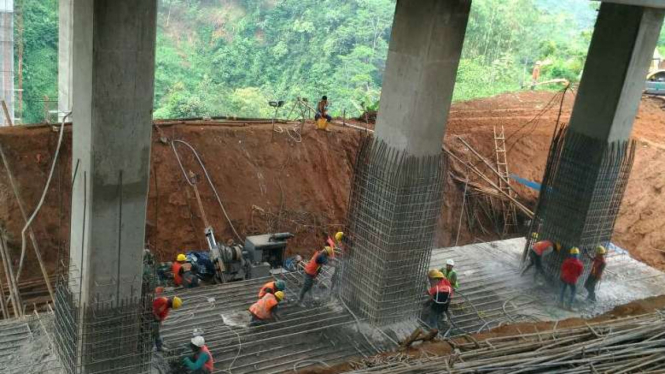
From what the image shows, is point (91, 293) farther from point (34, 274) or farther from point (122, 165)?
point (34, 274)

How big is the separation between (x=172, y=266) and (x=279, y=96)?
73.5 ft

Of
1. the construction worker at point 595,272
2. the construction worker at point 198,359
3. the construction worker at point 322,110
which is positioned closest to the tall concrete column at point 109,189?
the construction worker at point 198,359

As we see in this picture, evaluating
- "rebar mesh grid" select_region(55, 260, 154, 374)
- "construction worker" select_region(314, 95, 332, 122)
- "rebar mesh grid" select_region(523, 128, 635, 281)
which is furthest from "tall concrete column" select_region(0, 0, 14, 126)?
"rebar mesh grid" select_region(523, 128, 635, 281)

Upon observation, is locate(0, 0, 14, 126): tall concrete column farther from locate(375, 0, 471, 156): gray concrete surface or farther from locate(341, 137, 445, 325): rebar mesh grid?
locate(375, 0, 471, 156): gray concrete surface

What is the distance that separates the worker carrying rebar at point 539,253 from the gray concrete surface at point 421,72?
386 centimetres

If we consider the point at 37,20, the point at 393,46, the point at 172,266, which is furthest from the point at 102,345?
the point at 37,20

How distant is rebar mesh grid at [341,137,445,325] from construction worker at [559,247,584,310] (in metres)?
3.04

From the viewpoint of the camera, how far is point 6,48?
18625 mm

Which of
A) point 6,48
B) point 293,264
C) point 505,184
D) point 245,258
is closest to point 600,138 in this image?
point 293,264

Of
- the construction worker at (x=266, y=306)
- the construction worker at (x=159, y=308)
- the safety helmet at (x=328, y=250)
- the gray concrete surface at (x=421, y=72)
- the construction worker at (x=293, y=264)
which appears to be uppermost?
the gray concrete surface at (x=421, y=72)

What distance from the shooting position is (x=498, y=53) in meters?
40.2

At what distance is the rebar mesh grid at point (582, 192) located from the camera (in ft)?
40.4

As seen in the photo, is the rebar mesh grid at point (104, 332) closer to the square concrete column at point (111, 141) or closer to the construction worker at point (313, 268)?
the square concrete column at point (111, 141)

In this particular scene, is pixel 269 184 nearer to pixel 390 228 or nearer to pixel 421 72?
pixel 390 228
